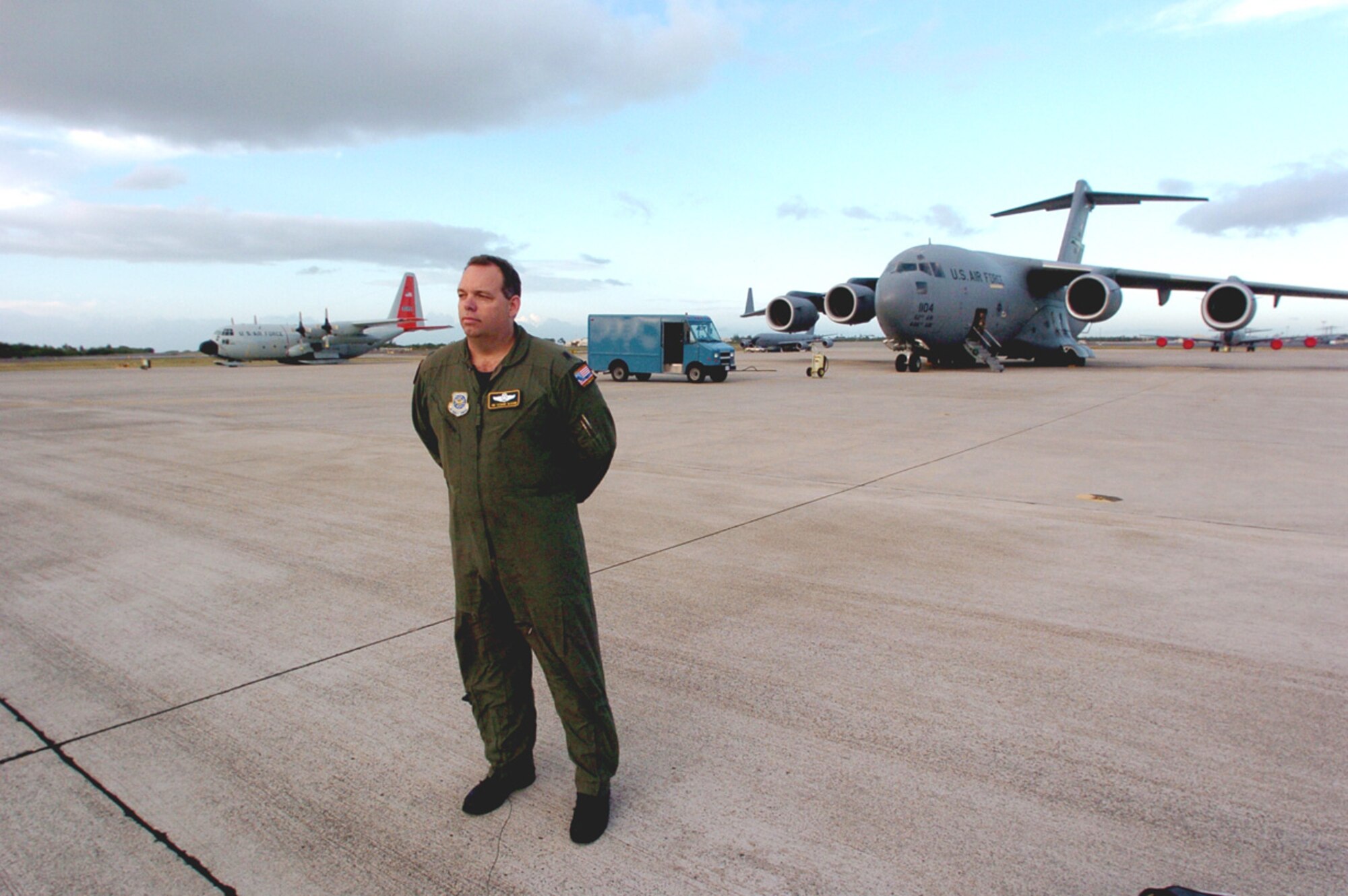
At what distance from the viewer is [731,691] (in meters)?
3.55

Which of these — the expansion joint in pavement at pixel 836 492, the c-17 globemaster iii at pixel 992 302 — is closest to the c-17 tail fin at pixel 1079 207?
the c-17 globemaster iii at pixel 992 302

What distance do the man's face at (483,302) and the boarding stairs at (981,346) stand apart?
1047 inches

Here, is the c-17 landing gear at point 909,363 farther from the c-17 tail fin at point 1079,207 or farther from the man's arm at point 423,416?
the man's arm at point 423,416

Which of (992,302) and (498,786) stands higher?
(992,302)

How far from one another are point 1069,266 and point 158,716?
3001cm

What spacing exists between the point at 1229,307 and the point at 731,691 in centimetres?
2930

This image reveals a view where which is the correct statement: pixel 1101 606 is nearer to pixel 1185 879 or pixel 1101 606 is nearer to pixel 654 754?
pixel 1185 879

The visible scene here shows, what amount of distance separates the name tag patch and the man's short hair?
1.09 feet

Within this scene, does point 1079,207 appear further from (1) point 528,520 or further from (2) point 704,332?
(1) point 528,520

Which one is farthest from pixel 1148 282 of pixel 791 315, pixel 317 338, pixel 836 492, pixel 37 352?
pixel 37 352

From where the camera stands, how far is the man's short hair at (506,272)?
2.54 metres

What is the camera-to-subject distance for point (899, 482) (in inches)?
323

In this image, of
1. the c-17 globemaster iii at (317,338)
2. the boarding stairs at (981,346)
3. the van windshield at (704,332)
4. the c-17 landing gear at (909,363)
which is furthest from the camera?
the c-17 globemaster iii at (317,338)

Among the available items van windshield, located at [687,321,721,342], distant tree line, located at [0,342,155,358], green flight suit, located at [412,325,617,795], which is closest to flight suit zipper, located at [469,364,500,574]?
green flight suit, located at [412,325,617,795]
